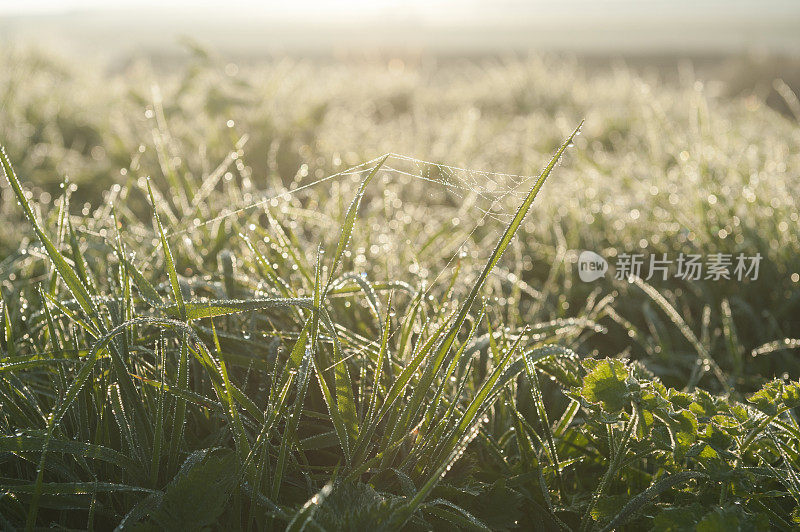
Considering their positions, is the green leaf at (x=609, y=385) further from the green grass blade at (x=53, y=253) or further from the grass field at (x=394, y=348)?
the green grass blade at (x=53, y=253)

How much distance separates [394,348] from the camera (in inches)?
51.8

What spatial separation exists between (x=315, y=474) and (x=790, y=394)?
71cm

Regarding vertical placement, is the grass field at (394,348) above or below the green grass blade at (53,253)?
below

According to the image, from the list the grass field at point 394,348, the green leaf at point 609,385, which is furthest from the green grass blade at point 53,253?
the green leaf at point 609,385

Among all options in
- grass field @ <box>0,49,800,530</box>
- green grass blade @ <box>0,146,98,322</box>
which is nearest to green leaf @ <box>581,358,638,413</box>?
grass field @ <box>0,49,800,530</box>

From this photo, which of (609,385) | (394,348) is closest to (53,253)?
(394,348)

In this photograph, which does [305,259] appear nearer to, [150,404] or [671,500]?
[150,404]

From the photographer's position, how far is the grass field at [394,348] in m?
0.92

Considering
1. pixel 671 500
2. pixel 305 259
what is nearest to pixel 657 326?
pixel 671 500

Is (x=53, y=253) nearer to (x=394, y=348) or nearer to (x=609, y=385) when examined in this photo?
(x=394, y=348)

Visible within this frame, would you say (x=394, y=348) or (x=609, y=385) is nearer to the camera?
(x=609, y=385)

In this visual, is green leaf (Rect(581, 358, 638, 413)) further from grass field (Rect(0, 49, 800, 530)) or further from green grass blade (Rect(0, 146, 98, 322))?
green grass blade (Rect(0, 146, 98, 322))

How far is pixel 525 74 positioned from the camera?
521 centimetres

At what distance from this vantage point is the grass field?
0.92 metres
